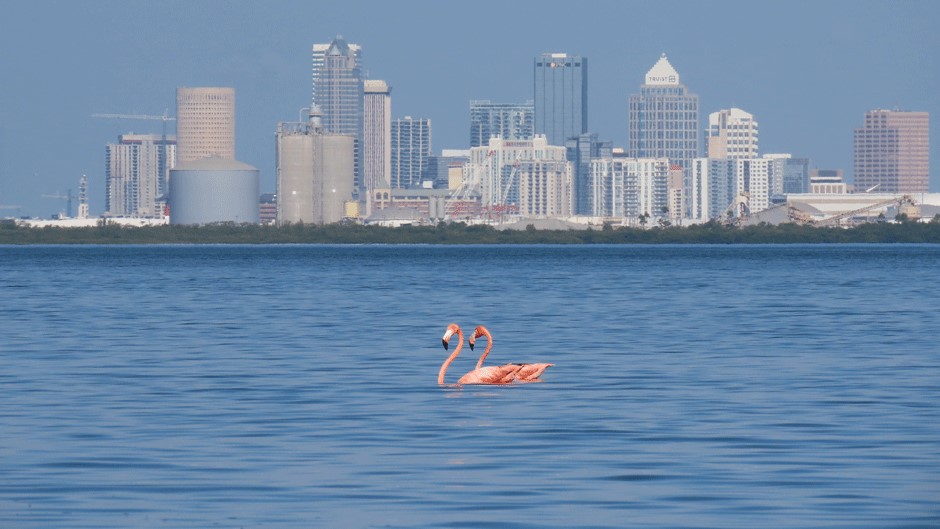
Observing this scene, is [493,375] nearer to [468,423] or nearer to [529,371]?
[529,371]

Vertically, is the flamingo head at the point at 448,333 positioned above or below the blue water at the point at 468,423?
above

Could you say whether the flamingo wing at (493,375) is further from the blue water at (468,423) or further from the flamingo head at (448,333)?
the flamingo head at (448,333)

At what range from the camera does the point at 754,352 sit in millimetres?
33625

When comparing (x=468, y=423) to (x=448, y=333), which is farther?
(x=448, y=333)

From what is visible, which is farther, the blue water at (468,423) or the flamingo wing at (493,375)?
the flamingo wing at (493,375)

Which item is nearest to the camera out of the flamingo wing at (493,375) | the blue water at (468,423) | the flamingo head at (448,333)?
the blue water at (468,423)

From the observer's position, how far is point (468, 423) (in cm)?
2202

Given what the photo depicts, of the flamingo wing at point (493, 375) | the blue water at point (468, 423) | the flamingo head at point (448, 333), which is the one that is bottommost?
the blue water at point (468, 423)

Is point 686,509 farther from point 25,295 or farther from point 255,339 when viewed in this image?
point 25,295

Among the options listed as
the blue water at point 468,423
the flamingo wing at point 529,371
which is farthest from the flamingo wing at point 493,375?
Result: the blue water at point 468,423

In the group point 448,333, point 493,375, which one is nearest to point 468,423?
point 448,333

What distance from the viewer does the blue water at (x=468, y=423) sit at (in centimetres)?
1588

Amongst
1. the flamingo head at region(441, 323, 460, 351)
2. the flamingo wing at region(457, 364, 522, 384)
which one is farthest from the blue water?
the flamingo head at region(441, 323, 460, 351)

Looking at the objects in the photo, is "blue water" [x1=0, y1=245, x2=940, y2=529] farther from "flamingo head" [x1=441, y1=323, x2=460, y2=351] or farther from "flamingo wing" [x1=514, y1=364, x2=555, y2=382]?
"flamingo head" [x1=441, y1=323, x2=460, y2=351]
